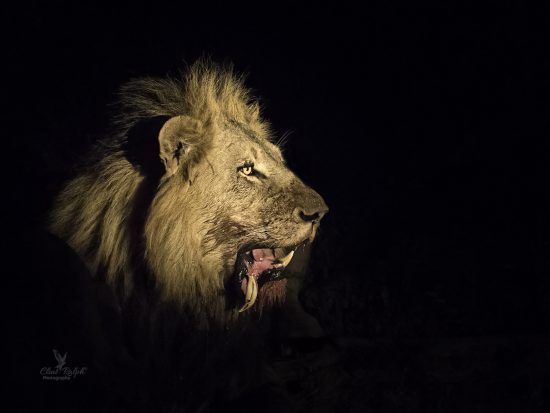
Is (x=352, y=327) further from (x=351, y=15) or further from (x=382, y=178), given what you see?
(x=351, y=15)

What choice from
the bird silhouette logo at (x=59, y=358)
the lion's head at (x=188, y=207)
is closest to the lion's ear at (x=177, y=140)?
the lion's head at (x=188, y=207)

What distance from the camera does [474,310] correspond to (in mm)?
3662

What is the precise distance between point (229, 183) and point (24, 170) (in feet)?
6.24

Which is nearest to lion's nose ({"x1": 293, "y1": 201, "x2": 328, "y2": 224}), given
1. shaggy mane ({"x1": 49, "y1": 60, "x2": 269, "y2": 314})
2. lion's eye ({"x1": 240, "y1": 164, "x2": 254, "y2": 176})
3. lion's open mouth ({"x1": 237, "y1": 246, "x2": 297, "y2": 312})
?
lion's open mouth ({"x1": 237, "y1": 246, "x2": 297, "y2": 312})

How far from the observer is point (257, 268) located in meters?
2.55

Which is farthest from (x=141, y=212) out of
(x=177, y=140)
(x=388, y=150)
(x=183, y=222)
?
(x=388, y=150)

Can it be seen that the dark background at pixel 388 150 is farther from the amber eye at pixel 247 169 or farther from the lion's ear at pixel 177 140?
the amber eye at pixel 247 169

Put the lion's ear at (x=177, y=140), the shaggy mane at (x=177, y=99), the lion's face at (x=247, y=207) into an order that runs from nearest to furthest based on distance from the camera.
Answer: the lion's ear at (x=177, y=140) → the lion's face at (x=247, y=207) → the shaggy mane at (x=177, y=99)

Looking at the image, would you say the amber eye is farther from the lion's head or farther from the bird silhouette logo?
the bird silhouette logo

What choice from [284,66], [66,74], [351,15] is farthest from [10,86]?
[351,15]

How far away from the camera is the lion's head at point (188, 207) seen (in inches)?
90.4
